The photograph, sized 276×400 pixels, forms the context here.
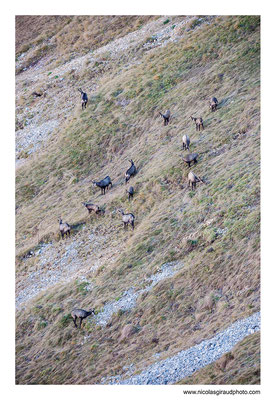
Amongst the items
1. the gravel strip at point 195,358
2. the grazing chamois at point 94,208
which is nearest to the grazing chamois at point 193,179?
the grazing chamois at point 94,208

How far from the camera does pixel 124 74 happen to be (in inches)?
1388

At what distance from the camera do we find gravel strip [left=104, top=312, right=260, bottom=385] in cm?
1537

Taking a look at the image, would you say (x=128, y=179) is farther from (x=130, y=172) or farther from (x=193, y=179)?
(x=193, y=179)

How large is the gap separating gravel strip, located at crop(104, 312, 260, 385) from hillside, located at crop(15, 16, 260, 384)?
1.03ft

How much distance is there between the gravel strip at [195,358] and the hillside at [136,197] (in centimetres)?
31

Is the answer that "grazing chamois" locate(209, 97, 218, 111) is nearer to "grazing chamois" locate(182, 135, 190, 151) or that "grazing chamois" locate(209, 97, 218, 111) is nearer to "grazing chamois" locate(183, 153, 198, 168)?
"grazing chamois" locate(182, 135, 190, 151)

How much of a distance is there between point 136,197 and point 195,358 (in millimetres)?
11033

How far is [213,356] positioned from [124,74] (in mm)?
24180

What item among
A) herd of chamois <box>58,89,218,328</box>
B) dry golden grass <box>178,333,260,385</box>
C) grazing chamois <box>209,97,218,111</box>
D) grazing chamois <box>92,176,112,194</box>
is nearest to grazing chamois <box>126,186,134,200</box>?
herd of chamois <box>58,89,218,328</box>

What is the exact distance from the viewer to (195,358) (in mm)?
15609

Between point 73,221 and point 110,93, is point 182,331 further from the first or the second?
point 110,93

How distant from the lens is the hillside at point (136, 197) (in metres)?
18.0

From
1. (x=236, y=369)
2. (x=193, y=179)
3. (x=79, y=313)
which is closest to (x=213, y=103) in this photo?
(x=193, y=179)

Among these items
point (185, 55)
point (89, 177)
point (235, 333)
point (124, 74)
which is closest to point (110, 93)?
point (124, 74)
